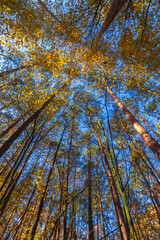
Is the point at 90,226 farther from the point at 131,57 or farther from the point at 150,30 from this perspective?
the point at 150,30

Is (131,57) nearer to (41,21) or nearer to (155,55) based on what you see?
(155,55)

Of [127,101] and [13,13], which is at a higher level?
[127,101]

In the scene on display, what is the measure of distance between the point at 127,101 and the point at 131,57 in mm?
4514

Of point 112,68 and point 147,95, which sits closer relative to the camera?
point 112,68

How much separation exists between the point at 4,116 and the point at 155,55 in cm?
1322

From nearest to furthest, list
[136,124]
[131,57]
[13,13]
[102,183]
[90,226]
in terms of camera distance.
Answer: [136,124] < [90,226] < [13,13] < [131,57] < [102,183]

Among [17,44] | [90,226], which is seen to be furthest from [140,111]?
[17,44]

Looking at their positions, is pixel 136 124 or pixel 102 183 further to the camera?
pixel 102 183

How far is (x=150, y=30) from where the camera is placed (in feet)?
19.1

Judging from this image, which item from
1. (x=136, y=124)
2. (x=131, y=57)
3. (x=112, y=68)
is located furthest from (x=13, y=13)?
(x=136, y=124)

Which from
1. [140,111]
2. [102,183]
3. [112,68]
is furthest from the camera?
[102,183]

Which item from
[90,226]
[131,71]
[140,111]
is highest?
[140,111]

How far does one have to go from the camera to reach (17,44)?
575 centimetres

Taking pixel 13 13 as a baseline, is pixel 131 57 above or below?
below
